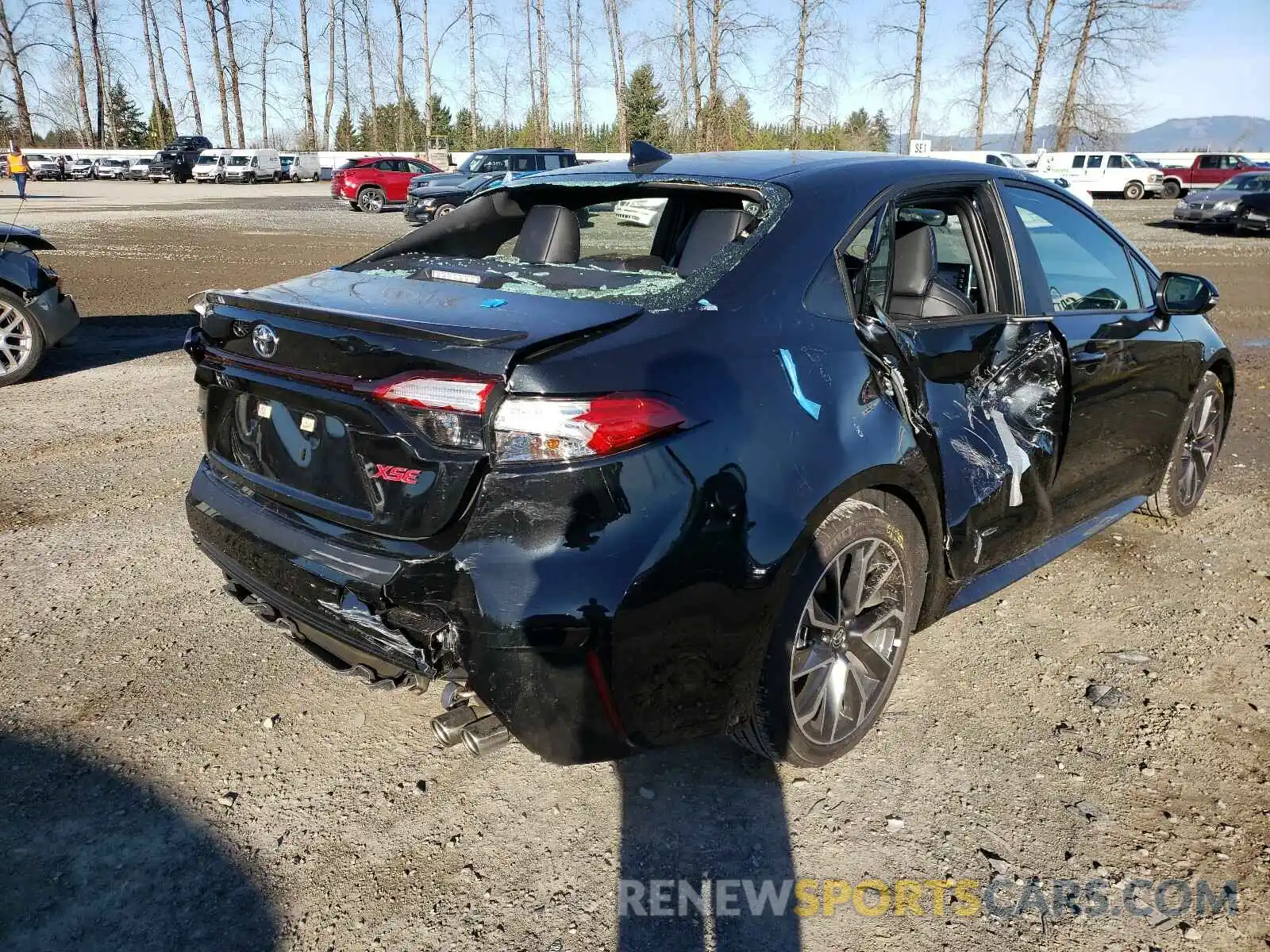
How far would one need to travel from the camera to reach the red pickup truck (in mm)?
34156

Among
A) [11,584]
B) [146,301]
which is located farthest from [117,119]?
[11,584]

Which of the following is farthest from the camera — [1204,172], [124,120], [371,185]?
[124,120]

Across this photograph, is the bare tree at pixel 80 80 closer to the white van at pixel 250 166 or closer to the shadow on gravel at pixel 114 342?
the white van at pixel 250 166

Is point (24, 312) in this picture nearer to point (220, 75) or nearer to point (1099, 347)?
point (1099, 347)

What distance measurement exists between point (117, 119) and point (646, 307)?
90386 millimetres

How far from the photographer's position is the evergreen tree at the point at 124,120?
71625 millimetres

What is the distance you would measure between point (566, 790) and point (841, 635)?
0.88m

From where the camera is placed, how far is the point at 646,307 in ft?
7.59

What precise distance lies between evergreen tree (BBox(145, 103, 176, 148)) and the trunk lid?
7588 cm

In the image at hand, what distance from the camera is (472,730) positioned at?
2260 millimetres

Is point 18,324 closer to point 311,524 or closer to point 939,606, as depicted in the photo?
point 311,524

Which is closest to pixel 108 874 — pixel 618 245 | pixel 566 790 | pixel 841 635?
pixel 566 790

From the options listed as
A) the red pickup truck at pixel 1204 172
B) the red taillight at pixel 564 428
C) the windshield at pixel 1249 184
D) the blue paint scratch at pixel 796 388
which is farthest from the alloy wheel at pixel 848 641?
the red pickup truck at pixel 1204 172

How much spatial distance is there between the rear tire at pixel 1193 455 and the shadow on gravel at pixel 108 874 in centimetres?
402
